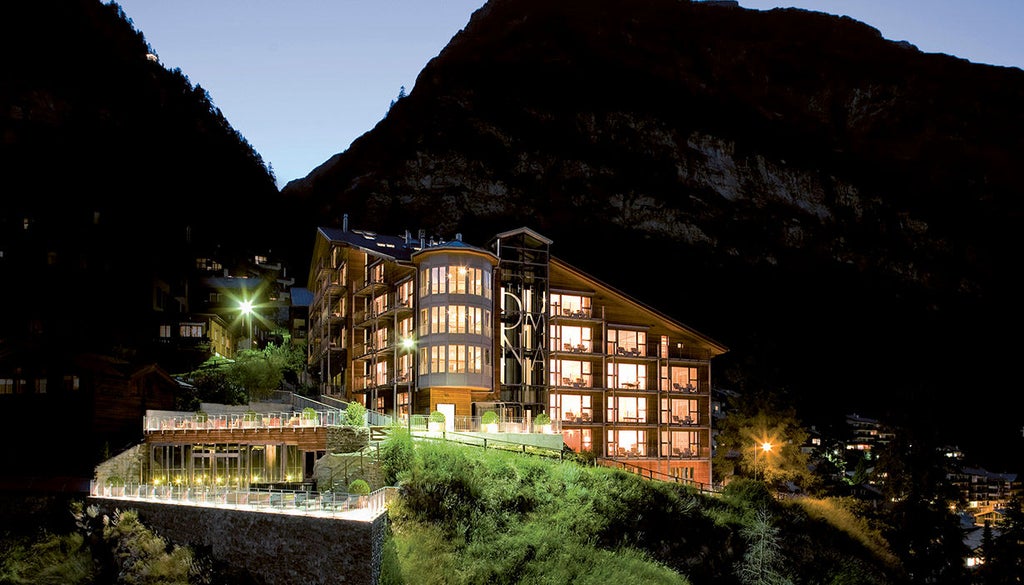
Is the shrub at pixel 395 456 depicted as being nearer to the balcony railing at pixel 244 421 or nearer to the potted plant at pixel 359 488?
the potted plant at pixel 359 488

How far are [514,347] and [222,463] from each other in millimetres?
21187

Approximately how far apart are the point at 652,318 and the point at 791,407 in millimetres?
12344

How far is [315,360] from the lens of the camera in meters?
74.5

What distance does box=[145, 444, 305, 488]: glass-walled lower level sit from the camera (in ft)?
132

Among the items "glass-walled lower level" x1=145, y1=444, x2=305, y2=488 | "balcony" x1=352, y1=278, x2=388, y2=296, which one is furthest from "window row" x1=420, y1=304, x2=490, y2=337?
"glass-walled lower level" x1=145, y1=444, x2=305, y2=488

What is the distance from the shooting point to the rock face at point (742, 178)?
118812 mm

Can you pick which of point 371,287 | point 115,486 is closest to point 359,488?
point 115,486

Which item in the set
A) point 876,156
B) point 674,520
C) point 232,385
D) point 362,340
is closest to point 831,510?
point 674,520

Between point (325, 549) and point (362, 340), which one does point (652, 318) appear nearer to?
point (362, 340)

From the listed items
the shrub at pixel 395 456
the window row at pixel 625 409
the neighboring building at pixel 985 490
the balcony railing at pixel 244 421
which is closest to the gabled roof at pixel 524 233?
the window row at pixel 625 409

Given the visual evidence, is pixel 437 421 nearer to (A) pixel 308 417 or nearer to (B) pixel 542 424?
(B) pixel 542 424

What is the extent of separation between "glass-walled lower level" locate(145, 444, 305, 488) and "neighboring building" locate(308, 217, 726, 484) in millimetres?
11502

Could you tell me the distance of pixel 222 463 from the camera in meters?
40.9

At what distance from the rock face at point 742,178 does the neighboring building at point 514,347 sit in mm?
43142
